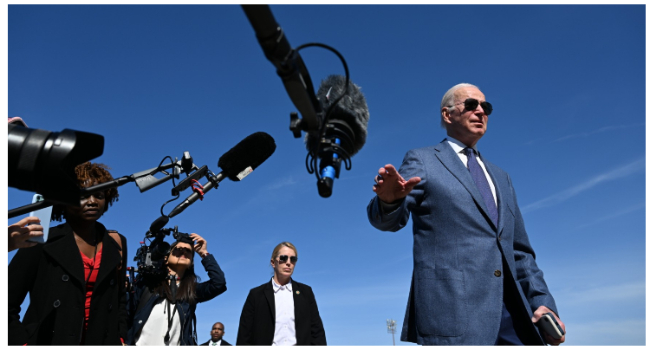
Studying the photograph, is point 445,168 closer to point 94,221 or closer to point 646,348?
point 646,348

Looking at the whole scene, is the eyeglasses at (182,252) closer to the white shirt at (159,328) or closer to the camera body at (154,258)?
the camera body at (154,258)

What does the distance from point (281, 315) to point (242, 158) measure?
124 inches

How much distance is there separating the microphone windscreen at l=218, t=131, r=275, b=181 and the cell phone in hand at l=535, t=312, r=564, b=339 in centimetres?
224

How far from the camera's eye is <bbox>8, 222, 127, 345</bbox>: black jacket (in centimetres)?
398

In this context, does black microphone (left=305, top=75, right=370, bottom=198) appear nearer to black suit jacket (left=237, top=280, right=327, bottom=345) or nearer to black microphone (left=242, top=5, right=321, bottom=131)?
black microphone (left=242, top=5, right=321, bottom=131)

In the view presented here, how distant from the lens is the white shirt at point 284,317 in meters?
6.45

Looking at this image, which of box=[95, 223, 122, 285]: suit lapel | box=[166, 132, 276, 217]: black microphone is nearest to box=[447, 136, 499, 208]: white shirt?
box=[166, 132, 276, 217]: black microphone

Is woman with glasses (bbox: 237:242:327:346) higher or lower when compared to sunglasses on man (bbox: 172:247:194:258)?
lower

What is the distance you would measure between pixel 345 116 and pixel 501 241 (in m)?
1.78

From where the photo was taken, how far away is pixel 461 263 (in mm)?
3492

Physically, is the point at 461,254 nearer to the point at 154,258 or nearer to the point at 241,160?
the point at 241,160

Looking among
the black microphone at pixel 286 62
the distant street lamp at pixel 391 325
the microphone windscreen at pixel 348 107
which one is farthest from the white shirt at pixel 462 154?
the distant street lamp at pixel 391 325

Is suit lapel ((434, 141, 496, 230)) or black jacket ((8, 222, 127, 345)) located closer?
suit lapel ((434, 141, 496, 230))

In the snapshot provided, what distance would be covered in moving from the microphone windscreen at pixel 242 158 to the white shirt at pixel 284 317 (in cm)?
290
